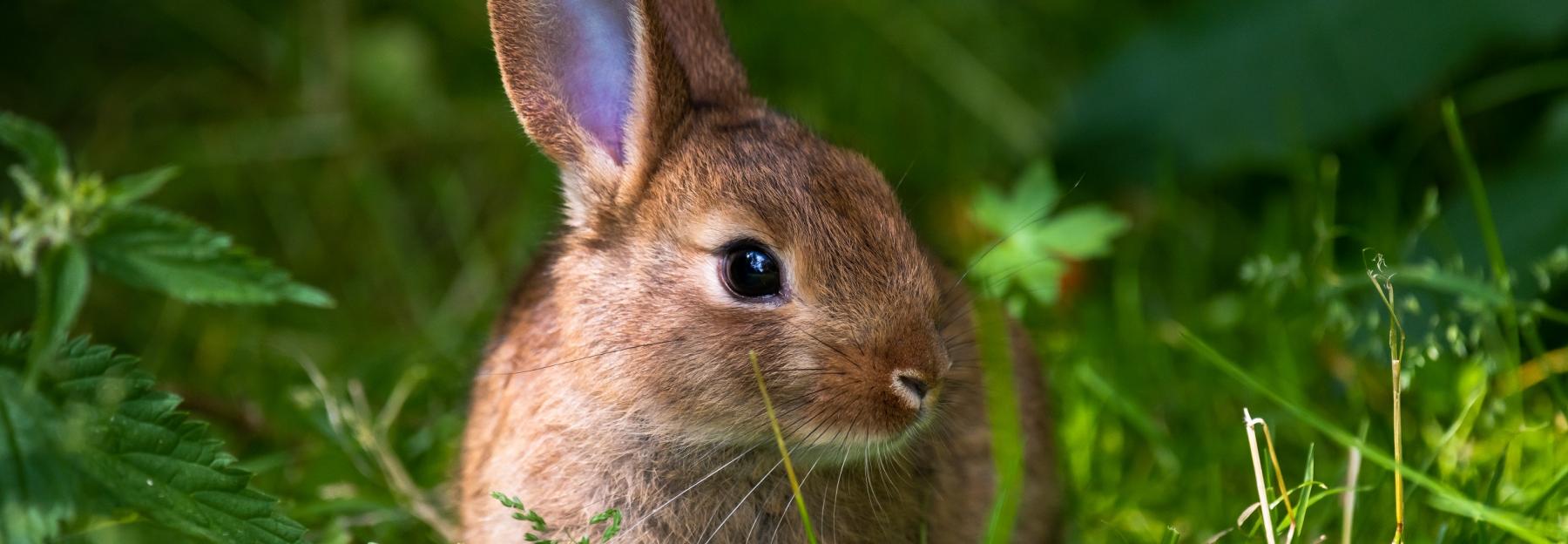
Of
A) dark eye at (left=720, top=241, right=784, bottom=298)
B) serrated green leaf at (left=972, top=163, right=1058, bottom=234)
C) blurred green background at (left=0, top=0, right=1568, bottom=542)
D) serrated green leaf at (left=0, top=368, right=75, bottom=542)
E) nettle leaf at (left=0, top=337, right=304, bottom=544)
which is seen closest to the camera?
serrated green leaf at (left=0, top=368, right=75, bottom=542)

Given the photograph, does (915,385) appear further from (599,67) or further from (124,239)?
(124,239)

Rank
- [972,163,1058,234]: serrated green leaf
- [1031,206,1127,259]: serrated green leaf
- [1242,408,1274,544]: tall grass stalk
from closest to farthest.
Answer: [1242,408,1274,544]: tall grass stalk, [1031,206,1127,259]: serrated green leaf, [972,163,1058,234]: serrated green leaf

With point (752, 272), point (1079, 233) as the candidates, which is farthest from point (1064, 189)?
point (752, 272)

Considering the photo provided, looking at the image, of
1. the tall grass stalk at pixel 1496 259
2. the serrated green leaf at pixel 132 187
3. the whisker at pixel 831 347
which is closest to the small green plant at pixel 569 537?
the whisker at pixel 831 347

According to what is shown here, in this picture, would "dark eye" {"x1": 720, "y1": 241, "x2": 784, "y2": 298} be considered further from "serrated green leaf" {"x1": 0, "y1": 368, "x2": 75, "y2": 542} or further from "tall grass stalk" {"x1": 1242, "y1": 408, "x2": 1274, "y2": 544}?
"serrated green leaf" {"x1": 0, "y1": 368, "x2": 75, "y2": 542}

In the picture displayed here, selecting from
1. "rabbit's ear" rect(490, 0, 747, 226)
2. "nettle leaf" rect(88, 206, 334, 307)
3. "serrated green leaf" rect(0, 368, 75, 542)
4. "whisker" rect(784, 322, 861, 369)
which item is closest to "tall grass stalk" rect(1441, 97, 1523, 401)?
"whisker" rect(784, 322, 861, 369)

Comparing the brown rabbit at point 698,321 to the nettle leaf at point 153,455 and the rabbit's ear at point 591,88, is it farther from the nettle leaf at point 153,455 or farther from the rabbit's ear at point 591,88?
the nettle leaf at point 153,455

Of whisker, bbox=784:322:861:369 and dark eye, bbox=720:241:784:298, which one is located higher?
dark eye, bbox=720:241:784:298
